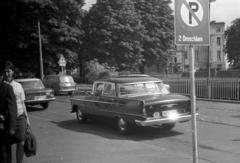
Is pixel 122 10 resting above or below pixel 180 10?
above

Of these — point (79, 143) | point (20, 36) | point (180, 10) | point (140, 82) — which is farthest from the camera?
point (20, 36)

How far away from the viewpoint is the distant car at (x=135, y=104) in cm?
872

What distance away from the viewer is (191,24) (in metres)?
4.12

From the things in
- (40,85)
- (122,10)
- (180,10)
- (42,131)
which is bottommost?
(42,131)

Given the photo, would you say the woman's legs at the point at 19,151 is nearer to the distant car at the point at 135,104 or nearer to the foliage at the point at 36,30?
the distant car at the point at 135,104

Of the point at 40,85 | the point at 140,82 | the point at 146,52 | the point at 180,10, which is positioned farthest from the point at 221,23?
the point at 180,10

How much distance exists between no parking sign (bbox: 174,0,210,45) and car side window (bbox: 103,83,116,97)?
5.90 meters

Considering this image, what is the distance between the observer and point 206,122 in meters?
11.2

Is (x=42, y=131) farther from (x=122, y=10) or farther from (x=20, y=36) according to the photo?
(x=122, y=10)

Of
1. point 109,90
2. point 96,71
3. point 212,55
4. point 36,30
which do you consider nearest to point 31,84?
point 109,90

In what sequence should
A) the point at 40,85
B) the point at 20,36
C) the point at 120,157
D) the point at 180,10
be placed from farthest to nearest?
the point at 20,36
the point at 40,85
the point at 120,157
the point at 180,10

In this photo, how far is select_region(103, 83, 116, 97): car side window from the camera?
9.92m

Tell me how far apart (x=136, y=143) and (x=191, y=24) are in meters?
4.75

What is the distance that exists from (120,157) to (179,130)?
11.9ft
